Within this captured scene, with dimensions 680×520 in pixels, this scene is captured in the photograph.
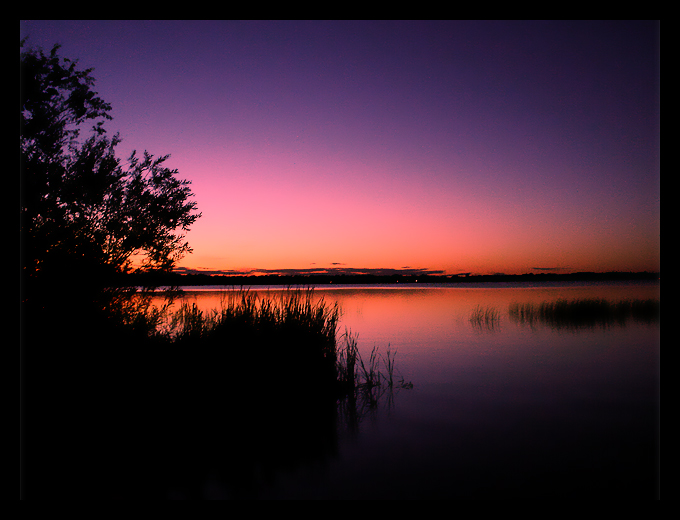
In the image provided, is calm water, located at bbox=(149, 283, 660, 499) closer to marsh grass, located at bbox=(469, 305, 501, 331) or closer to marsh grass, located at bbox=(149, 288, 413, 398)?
marsh grass, located at bbox=(149, 288, 413, 398)

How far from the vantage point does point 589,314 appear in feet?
75.5

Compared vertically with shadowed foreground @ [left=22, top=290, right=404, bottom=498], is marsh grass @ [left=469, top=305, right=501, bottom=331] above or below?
below

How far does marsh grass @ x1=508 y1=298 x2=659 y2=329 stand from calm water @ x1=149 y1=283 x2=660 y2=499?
6891 millimetres

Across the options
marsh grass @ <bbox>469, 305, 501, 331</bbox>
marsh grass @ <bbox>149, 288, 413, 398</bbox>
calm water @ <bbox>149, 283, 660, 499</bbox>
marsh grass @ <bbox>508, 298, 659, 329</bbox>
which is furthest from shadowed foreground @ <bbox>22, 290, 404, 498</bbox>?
marsh grass @ <bbox>508, 298, 659, 329</bbox>

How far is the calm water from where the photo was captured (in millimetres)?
5387

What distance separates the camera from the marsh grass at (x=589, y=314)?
21.0 metres

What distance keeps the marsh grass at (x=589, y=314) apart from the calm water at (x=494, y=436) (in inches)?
271

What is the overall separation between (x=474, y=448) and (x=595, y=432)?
277cm

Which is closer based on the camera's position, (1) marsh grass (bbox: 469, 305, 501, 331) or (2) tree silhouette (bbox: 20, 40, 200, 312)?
(2) tree silhouette (bbox: 20, 40, 200, 312)

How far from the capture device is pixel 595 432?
729 cm

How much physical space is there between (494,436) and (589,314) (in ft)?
66.8
